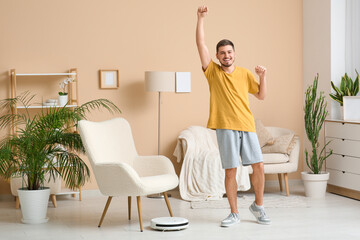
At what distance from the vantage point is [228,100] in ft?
14.7

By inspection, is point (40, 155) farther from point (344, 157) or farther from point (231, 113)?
point (344, 157)

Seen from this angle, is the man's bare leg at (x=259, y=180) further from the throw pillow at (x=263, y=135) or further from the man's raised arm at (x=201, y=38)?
the throw pillow at (x=263, y=135)

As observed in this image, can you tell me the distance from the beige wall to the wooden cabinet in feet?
2.33

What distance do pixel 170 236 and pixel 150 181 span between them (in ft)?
1.45

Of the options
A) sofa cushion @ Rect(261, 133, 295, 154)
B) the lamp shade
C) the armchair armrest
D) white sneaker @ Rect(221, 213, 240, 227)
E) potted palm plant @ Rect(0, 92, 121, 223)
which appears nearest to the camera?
white sneaker @ Rect(221, 213, 240, 227)

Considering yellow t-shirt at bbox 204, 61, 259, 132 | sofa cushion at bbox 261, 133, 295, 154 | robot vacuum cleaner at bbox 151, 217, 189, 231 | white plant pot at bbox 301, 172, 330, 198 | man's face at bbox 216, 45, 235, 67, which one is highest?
man's face at bbox 216, 45, 235, 67

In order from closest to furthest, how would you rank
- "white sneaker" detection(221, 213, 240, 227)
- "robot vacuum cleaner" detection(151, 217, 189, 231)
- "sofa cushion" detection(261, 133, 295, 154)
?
"robot vacuum cleaner" detection(151, 217, 189, 231), "white sneaker" detection(221, 213, 240, 227), "sofa cushion" detection(261, 133, 295, 154)

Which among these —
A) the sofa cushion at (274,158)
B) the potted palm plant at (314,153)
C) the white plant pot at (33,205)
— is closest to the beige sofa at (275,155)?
the sofa cushion at (274,158)

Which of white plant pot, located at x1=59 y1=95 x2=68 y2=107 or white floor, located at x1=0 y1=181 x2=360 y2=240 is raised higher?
white plant pot, located at x1=59 y1=95 x2=68 y2=107

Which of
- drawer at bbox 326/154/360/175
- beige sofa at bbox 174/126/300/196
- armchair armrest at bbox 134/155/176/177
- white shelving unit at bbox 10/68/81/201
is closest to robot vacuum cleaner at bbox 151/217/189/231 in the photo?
armchair armrest at bbox 134/155/176/177

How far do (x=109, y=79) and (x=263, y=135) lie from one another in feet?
5.67

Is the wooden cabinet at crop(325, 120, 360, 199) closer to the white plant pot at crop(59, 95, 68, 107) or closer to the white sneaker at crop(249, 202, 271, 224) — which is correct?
the white sneaker at crop(249, 202, 271, 224)

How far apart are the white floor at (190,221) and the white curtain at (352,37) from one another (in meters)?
1.43

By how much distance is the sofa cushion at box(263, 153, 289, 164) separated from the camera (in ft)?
19.6
